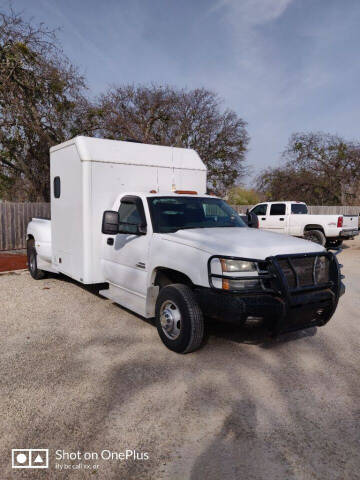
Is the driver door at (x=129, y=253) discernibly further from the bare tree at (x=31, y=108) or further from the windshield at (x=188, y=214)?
the bare tree at (x=31, y=108)

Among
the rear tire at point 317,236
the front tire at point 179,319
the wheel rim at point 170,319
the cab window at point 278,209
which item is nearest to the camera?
the front tire at point 179,319

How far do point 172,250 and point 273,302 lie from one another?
1.36m

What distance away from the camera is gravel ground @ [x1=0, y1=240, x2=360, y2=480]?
2.72 metres

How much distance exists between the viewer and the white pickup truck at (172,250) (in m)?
4.04

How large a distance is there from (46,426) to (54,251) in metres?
4.70

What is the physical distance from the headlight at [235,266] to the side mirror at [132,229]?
60.1 inches

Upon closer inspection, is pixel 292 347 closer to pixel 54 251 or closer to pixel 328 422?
pixel 328 422

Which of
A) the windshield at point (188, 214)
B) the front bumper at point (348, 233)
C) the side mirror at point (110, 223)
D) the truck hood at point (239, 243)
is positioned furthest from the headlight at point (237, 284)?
the front bumper at point (348, 233)

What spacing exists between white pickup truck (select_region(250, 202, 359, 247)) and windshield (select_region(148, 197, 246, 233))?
9.71m

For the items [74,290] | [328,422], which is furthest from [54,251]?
[328,422]

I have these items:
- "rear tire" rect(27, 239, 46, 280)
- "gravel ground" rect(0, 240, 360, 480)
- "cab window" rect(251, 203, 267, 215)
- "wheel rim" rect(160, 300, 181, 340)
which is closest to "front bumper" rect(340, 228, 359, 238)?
"cab window" rect(251, 203, 267, 215)

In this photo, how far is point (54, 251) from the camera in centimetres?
746

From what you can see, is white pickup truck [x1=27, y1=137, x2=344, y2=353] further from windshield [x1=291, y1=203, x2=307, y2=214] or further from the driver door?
windshield [x1=291, y1=203, x2=307, y2=214]

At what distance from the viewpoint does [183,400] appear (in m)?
3.57
